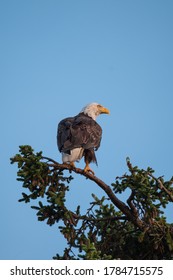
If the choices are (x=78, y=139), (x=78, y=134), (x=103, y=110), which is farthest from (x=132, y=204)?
(x=103, y=110)

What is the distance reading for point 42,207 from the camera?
38.2 ft

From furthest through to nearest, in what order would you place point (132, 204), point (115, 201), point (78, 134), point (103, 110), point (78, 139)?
point (103, 110) < point (78, 134) < point (78, 139) < point (115, 201) < point (132, 204)

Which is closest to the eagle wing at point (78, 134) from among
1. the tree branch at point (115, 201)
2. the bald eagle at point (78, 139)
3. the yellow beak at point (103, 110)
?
the bald eagle at point (78, 139)

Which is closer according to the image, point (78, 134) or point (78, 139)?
point (78, 139)

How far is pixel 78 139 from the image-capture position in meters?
13.3

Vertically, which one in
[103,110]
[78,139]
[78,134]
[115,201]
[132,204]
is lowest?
[132,204]

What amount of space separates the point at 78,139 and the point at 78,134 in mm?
135

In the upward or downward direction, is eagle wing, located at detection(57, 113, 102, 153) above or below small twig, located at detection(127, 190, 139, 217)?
above

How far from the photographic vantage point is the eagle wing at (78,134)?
522 inches

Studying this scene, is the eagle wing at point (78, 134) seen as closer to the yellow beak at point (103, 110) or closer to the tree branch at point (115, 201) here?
the tree branch at point (115, 201)

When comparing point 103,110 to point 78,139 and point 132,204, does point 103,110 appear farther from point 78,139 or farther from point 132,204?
point 132,204

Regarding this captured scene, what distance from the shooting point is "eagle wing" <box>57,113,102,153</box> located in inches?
522

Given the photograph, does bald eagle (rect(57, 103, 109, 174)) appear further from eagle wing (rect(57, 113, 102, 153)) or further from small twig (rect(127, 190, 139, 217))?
small twig (rect(127, 190, 139, 217))

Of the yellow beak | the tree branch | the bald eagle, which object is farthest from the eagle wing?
the yellow beak
